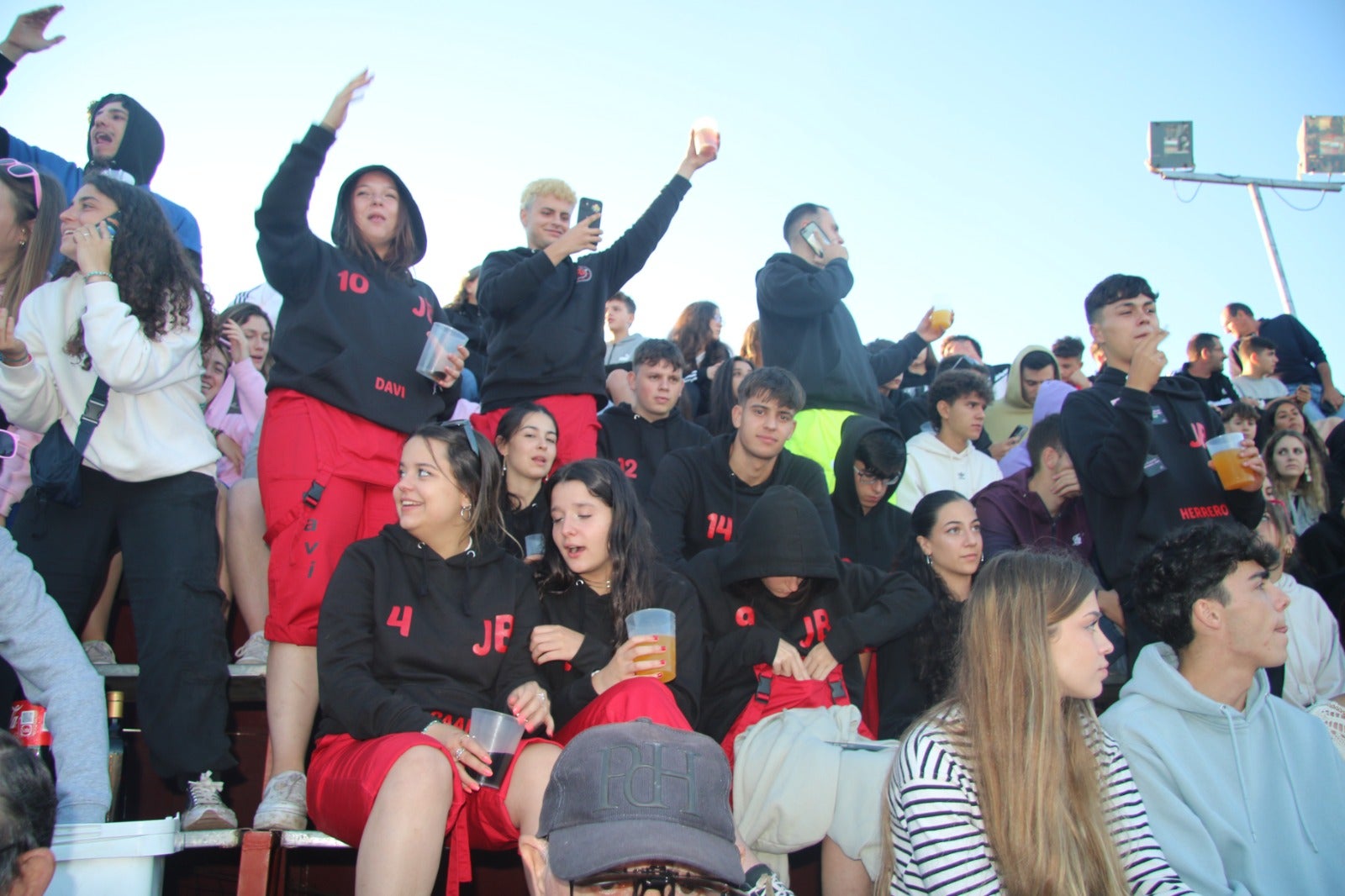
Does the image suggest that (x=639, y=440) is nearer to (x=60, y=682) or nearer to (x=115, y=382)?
(x=115, y=382)

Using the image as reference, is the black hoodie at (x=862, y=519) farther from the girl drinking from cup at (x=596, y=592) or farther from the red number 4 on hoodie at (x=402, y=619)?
the red number 4 on hoodie at (x=402, y=619)

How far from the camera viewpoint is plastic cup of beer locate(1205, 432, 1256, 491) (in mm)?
4234

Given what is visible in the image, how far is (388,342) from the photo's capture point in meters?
3.88

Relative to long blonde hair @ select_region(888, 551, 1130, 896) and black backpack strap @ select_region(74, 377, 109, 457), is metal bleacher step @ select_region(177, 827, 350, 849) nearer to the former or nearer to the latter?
black backpack strap @ select_region(74, 377, 109, 457)

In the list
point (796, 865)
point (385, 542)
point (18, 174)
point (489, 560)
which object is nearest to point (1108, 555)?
point (796, 865)

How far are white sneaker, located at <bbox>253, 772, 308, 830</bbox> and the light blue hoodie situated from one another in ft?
8.36

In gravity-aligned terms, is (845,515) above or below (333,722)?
above

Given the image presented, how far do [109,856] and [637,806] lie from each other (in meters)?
1.68

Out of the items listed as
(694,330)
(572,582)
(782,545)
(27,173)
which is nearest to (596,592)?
(572,582)

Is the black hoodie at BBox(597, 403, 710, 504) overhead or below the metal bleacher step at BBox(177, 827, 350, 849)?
overhead

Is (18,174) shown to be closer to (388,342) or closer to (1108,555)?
(388,342)

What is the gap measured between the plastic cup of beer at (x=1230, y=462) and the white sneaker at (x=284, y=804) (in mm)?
3896

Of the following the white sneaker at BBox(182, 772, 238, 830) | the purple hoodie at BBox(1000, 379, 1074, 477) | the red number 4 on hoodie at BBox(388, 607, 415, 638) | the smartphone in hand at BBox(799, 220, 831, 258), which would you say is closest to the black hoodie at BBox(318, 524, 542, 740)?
the red number 4 on hoodie at BBox(388, 607, 415, 638)

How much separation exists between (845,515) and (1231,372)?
6.25m
